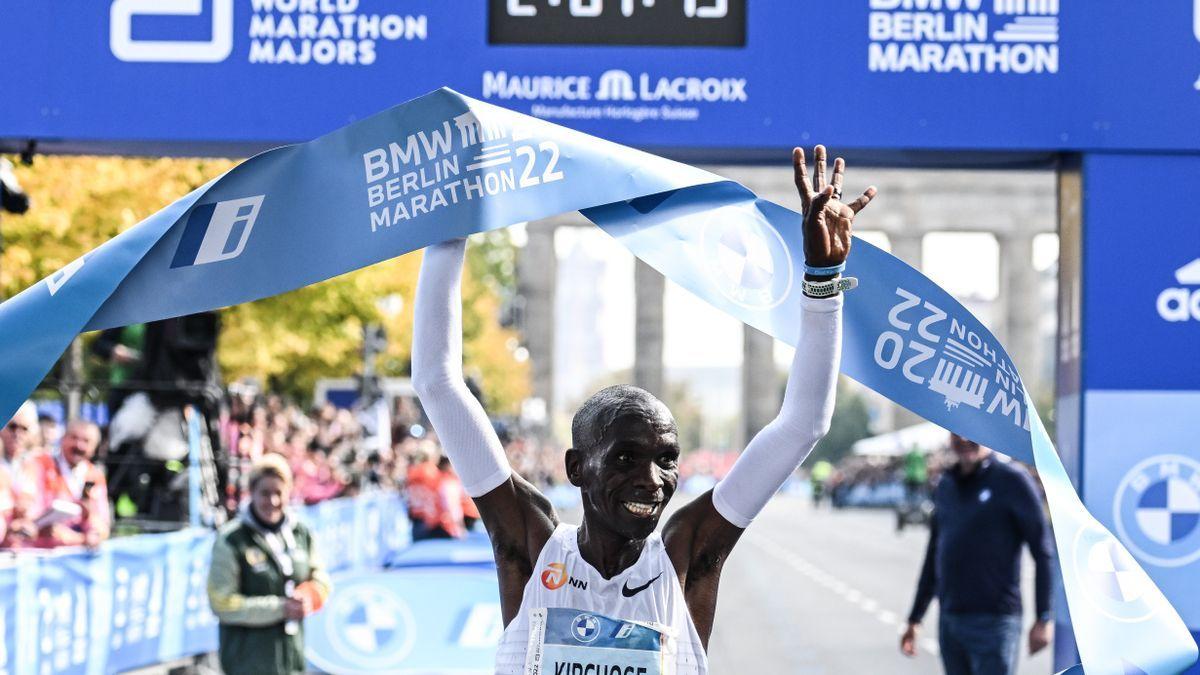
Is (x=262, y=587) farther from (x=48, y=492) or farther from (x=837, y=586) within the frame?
(x=837, y=586)

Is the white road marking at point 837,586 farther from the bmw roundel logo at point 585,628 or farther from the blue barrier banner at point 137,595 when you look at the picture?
the bmw roundel logo at point 585,628

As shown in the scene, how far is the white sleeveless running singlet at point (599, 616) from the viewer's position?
3.66 m

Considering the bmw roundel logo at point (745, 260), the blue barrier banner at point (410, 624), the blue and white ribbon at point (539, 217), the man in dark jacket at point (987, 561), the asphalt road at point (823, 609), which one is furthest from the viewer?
the asphalt road at point (823, 609)

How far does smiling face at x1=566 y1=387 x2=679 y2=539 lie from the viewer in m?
3.56

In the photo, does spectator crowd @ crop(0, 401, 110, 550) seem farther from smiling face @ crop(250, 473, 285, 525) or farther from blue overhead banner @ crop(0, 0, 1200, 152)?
blue overhead banner @ crop(0, 0, 1200, 152)

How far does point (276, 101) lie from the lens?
7.14 meters

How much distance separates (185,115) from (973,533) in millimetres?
4077

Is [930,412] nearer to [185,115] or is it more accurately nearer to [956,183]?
[185,115]

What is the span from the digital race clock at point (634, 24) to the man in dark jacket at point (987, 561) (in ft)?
7.78

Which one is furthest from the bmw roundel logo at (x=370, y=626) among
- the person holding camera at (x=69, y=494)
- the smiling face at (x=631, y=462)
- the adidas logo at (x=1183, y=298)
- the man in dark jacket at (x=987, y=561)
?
the smiling face at (x=631, y=462)

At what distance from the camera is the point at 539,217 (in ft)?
15.5

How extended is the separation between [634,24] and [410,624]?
487 cm

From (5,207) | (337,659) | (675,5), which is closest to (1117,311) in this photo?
(675,5)

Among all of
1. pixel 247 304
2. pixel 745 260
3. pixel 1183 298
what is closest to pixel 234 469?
pixel 1183 298
